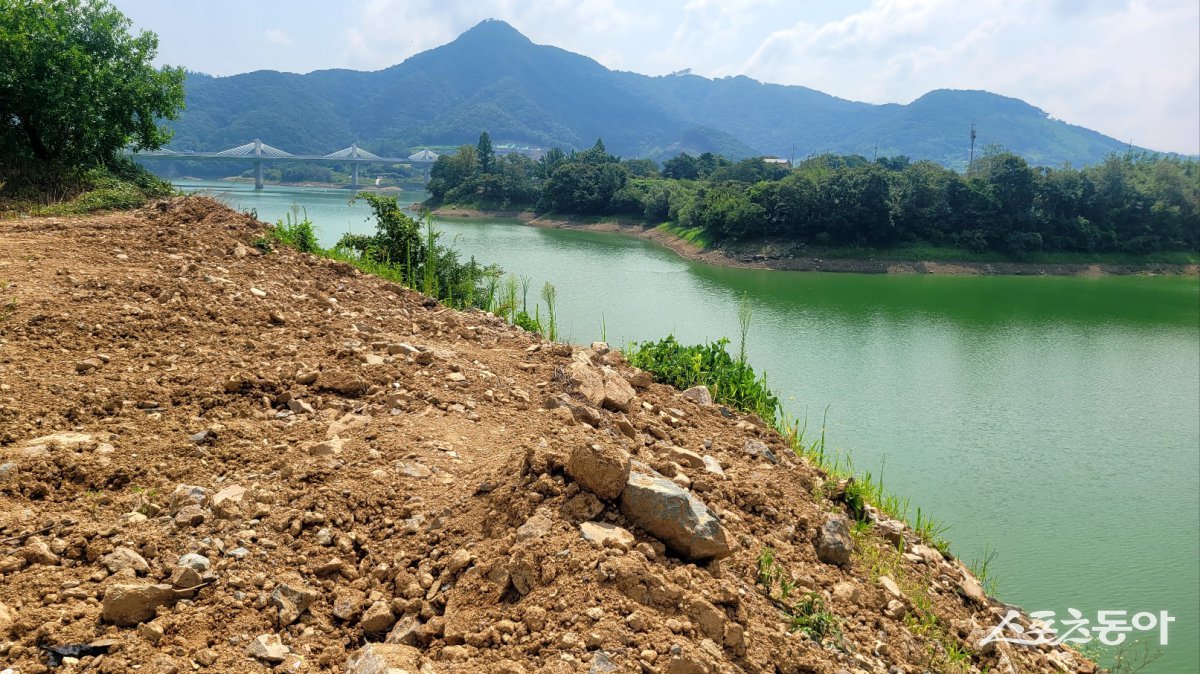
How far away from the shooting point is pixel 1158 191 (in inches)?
1794

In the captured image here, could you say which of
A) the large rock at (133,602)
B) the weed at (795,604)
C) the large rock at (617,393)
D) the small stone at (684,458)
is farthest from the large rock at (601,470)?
the large rock at (617,393)

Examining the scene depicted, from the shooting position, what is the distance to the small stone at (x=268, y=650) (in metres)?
2.35

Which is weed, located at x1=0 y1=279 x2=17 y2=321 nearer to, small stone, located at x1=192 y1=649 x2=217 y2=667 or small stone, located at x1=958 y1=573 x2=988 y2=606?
small stone, located at x1=192 y1=649 x2=217 y2=667

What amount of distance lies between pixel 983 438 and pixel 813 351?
6248 mm

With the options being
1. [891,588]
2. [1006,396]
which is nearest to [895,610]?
[891,588]

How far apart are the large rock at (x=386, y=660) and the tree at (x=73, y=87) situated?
425 inches

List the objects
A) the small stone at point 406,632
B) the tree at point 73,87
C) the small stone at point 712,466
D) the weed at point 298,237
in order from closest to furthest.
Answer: the small stone at point 406,632, the small stone at point 712,466, the weed at point 298,237, the tree at point 73,87

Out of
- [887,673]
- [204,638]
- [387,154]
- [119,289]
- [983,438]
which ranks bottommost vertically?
[983,438]

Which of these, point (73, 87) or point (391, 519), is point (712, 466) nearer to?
point (391, 519)

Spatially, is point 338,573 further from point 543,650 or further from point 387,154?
point 387,154

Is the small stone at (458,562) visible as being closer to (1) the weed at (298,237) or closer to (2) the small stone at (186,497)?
(2) the small stone at (186,497)

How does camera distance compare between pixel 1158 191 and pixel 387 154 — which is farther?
pixel 387 154

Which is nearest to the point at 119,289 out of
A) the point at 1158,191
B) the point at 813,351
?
the point at 813,351

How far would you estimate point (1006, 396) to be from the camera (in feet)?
51.4
